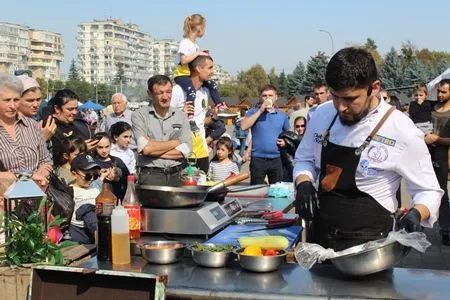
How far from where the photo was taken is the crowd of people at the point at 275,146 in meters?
2.44

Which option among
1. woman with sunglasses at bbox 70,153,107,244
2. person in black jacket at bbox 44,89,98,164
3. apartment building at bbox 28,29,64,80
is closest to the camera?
woman with sunglasses at bbox 70,153,107,244

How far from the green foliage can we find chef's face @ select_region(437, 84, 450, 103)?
5.10 meters

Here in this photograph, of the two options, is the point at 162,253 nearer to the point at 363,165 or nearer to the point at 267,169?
the point at 363,165

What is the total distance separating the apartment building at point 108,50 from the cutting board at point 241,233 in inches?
5104

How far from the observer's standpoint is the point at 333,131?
8.47ft

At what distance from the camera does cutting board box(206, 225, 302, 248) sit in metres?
2.77

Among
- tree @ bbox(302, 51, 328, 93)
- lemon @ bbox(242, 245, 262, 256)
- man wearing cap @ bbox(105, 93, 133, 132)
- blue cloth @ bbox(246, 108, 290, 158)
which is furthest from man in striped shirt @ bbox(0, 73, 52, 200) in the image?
tree @ bbox(302, 51, 328, 93)

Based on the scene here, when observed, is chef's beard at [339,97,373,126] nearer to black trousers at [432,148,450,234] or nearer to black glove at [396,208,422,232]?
black glove at [396,208,422,232]

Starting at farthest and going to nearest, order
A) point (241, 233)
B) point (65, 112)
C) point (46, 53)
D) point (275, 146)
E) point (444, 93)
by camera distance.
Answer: point (46, 53), point (275, 146), point (444, 93), point (65, 112), point (241, 233)

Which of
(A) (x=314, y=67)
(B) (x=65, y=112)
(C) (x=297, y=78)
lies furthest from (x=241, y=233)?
(C) (x=297, y=78)

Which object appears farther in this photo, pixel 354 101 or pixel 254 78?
pixel 254 78

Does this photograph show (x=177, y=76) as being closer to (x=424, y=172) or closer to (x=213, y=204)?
(x=213, y=204)

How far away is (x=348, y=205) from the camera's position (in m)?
2.50

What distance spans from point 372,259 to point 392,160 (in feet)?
1.49
